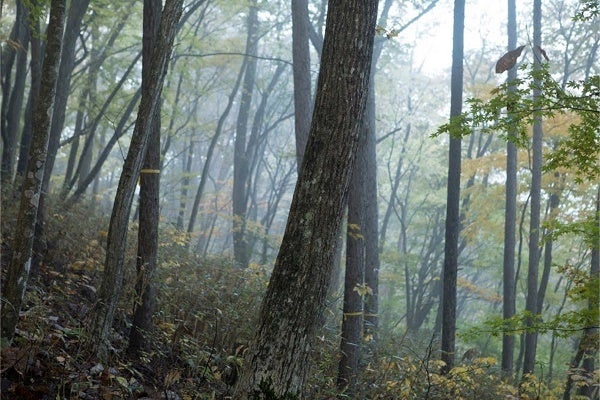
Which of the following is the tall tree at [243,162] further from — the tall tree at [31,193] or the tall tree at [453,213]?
the tall tree at [31,193]

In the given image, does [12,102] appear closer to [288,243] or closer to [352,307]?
[352,307]

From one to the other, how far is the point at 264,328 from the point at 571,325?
470 cm

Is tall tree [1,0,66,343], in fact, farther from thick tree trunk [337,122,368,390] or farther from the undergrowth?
thick tree trunk [337,122,368,390]

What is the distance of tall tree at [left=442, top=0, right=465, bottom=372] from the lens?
1056cm

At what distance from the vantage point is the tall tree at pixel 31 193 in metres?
5.26

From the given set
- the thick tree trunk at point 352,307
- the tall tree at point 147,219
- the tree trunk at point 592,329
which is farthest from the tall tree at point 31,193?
the tree trunk at point 592,329

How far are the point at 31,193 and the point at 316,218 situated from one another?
2.52 metres

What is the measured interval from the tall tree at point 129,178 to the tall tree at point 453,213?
19.9 ft

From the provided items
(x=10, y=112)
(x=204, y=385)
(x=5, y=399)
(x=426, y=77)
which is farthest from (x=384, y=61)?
(x=5, y=399)

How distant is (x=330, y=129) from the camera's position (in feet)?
16.1

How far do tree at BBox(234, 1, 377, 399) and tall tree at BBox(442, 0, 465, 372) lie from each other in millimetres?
5939

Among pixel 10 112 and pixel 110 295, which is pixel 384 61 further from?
pixel 110 295

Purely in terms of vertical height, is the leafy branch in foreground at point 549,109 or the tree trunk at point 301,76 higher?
the tree trunk at point 301,76

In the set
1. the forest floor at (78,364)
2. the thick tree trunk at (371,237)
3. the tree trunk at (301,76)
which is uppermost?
the tree trunk at (301,76)
